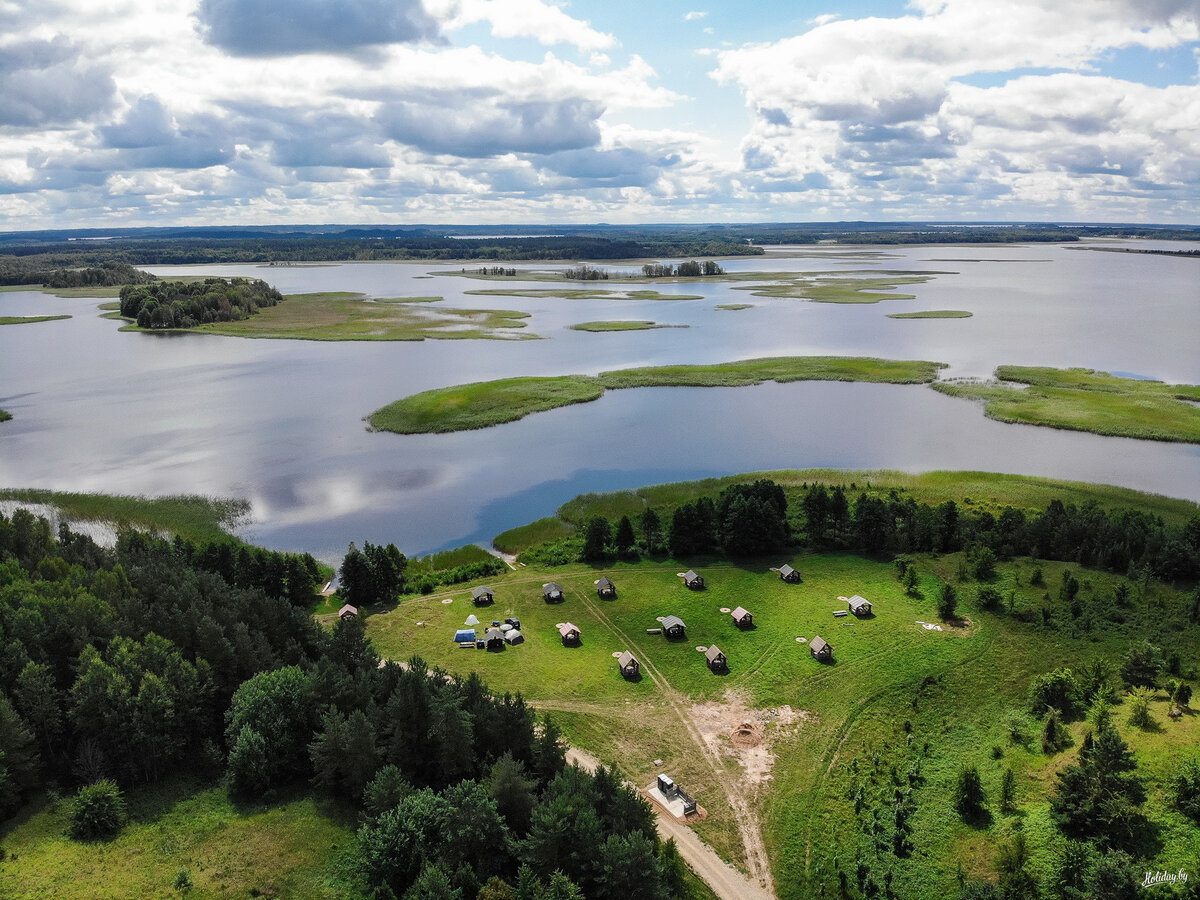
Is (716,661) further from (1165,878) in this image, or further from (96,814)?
(96,814)

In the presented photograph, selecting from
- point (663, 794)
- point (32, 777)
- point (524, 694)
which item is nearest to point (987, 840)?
point (663, 794)

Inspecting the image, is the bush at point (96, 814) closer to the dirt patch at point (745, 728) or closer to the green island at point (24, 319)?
the dirt patch at point (745, 728)

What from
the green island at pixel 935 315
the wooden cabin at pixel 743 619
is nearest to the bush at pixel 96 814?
the wooden cabin at pixel 743 619

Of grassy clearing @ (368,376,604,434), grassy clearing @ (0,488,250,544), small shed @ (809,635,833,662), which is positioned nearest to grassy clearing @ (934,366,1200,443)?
grassy clearing @ (368,376,604,434)

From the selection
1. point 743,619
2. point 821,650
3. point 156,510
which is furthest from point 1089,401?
point 156,510

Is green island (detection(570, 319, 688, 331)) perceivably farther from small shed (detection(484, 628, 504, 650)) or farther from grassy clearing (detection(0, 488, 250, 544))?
small shed (detection(484, 628, 504, 650))

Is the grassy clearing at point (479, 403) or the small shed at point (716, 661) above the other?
the grassy clearing at point (479, 403)

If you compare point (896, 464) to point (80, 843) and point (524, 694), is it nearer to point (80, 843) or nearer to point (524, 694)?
point (524, 694)
